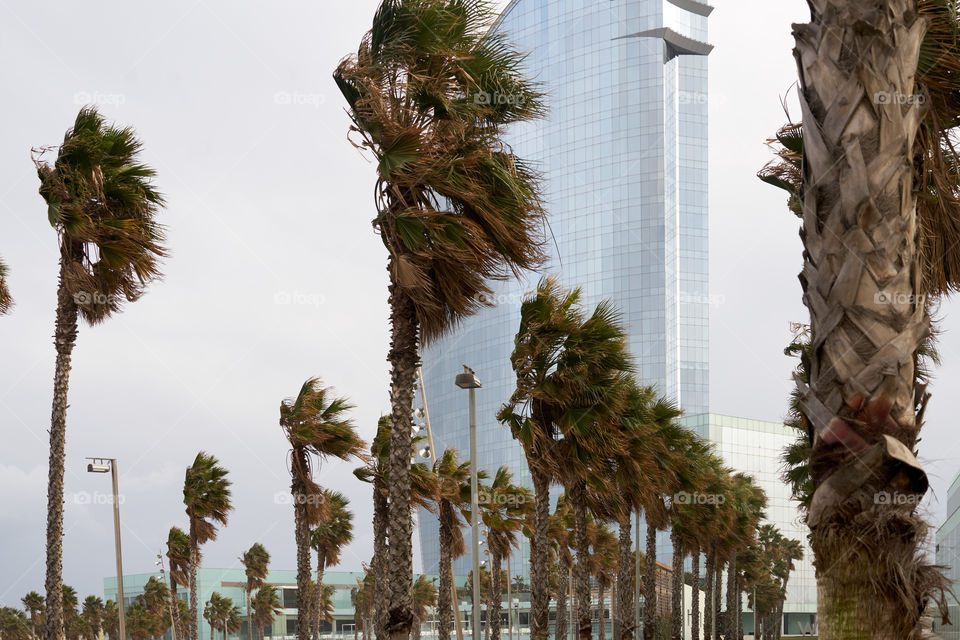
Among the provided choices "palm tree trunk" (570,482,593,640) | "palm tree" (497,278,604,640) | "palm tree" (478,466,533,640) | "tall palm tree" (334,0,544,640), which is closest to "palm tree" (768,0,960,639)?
"tall palm tree" (334,0,544,640)

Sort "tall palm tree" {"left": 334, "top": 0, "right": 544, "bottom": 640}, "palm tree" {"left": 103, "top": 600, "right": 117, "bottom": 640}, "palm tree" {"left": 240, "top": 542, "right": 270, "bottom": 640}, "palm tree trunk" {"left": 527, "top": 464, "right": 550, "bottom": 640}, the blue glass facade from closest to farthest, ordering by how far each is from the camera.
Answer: "tall palm tree" {"left": 334, "top": 0, "right": 544, "bottom": 640} → "palm tree trunk" {"left": 527, "top": 464, "right": 550, "bottom": 640} → "palm tree" {"left": 240, "top": 542, "right": 270, "bottom": 640} → "palm tree" {"left": 103, "top": 600, "right": 117, "bottom": 640} → the blue glass facade

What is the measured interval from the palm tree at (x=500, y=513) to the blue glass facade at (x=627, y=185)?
9790 cm

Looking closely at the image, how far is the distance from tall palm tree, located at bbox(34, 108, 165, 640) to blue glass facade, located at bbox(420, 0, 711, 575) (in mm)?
122455

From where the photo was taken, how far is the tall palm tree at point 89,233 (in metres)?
15.9

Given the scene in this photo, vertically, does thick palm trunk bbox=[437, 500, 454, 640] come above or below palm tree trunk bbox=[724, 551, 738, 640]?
above

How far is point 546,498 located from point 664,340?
384ft

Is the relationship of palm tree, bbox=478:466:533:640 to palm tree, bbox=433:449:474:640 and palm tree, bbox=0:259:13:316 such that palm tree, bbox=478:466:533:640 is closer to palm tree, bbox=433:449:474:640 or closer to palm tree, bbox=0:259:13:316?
palm tree, bbox=433:449:474:640

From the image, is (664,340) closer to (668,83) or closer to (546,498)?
(668,83)

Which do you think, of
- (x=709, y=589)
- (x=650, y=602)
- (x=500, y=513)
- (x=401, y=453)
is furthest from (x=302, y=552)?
(x=709, y=589)

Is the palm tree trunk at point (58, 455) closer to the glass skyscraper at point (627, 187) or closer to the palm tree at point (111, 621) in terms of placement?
the palm tree at point (111, 621)

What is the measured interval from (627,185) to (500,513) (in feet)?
366

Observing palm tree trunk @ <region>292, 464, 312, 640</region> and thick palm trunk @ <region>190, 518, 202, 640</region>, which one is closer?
palm tree trunk @ <region>292, 464, 312, 640</region>

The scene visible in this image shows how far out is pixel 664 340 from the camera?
13775 cm

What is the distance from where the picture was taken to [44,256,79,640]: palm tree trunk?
15.3 m
